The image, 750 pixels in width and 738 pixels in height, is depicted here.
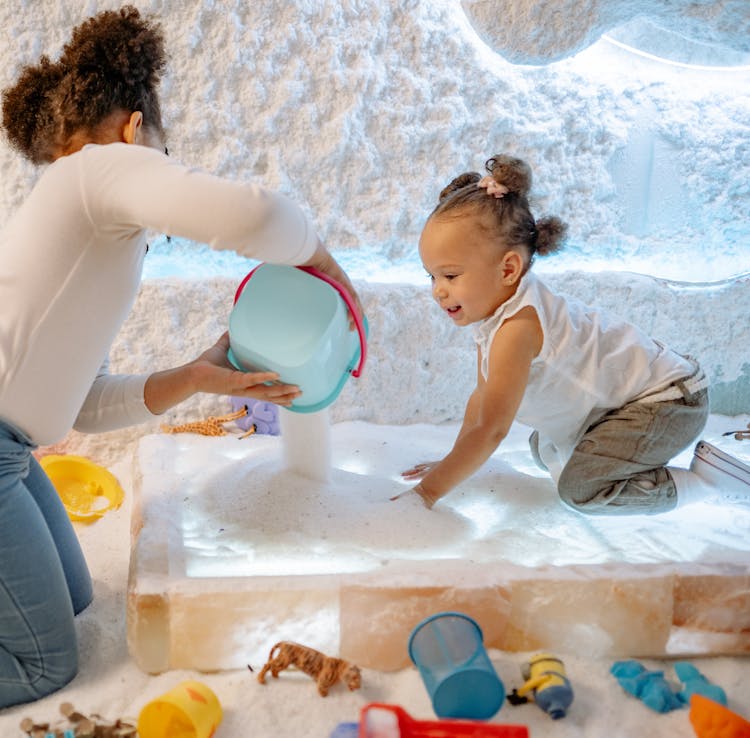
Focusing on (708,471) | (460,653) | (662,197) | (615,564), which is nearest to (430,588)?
(460,653)

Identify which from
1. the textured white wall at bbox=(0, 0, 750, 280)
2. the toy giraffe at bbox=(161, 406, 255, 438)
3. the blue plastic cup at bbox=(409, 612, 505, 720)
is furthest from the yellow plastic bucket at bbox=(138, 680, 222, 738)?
the textured white wall at bbox=(0, 0, 750, 280)

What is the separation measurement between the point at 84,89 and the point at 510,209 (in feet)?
2.40

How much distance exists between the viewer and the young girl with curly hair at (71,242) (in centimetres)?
106

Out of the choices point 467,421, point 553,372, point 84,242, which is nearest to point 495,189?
point 553,372

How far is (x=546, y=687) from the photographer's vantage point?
1.06 metres

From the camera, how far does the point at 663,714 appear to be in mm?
1071

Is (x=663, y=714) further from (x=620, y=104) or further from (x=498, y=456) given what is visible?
(x=620, y=104)

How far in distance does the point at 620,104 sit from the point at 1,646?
74.3 inches

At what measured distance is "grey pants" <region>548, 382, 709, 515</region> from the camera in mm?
1544

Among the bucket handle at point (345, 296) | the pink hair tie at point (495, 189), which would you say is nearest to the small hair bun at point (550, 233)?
the pink hair tie at point (495, 189)

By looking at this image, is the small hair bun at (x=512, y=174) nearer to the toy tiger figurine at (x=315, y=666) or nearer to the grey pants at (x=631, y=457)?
the grey pants at (x=631, y=457)

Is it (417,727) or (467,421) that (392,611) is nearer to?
(417,727)

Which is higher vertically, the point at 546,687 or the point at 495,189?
the point at 495,189

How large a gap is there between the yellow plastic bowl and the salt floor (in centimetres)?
12
